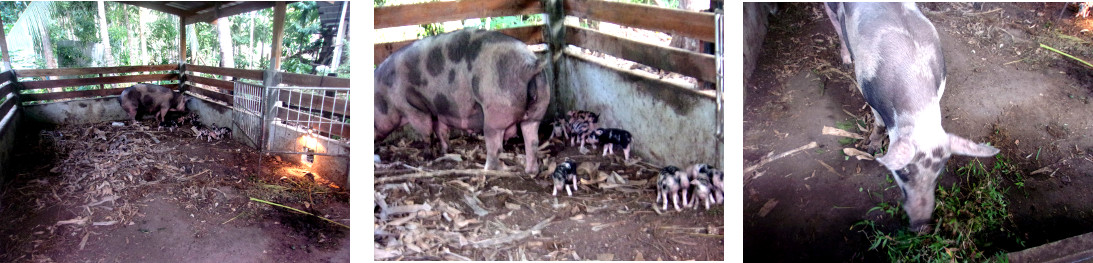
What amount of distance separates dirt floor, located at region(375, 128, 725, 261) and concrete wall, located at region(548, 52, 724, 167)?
14 cm

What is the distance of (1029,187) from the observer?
306 centimetres

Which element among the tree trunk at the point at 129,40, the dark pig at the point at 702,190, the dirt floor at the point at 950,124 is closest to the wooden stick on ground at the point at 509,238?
the dark pig at the point at 702,190

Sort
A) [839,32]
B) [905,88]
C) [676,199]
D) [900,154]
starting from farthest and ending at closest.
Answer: [839,32] → [905,88] → [900,154] → [676,199]

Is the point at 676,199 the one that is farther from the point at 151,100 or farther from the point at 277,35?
the point at 151,100

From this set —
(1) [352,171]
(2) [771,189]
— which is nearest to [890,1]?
(2) [771,189]

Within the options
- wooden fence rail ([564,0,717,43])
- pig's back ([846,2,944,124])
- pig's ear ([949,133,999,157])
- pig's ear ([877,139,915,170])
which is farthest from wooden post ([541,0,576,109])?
pig's ear ([949,133,999,157])

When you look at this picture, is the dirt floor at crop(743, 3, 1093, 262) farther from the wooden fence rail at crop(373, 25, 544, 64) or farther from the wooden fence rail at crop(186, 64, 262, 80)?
the wooden fence rail at crop(186, 64, 262, 80)

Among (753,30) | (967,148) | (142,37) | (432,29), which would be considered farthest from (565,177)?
(142,37)

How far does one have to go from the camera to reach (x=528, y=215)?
2811mm

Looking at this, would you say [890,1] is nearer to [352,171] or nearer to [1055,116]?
[1055,116]

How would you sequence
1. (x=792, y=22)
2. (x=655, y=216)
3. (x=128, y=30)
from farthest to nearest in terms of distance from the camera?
(x=792, y=22) < (x=128, y=30) < (x=655, y=216)

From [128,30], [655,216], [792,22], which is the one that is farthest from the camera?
[792,22]

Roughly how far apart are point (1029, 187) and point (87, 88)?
15.5ft

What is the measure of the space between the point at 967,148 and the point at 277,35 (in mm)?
3388
